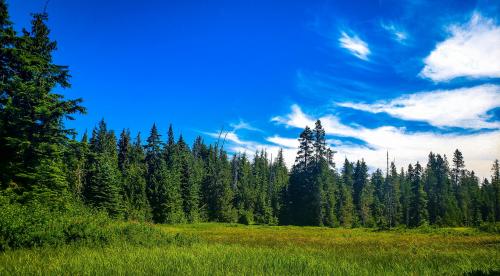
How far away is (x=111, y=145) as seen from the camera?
90000 mm

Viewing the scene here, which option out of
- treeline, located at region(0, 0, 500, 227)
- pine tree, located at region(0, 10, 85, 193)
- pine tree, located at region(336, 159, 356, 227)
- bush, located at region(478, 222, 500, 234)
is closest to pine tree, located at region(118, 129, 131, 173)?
treeline, located at region(0, 0, 500, 227)

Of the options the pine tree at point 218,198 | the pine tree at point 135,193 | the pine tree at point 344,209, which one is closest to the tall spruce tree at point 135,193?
the pine tree at point 135,193

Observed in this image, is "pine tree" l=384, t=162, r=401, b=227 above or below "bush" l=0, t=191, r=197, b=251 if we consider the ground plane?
above

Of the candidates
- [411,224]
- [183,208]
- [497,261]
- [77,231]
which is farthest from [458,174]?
[77,231]

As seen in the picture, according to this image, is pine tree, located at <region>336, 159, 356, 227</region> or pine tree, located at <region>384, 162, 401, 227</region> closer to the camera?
pine tree, located at <region>336, 159, 356, 227</region>

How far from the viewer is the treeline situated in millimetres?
25172

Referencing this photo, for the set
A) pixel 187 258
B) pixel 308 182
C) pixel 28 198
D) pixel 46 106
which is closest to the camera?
pixel 187 258

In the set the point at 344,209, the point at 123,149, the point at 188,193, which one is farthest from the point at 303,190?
the point at 123,149

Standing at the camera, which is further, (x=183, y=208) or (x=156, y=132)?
(x=156, y=132)

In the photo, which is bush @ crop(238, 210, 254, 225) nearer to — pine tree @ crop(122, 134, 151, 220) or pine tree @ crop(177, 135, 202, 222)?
pine tree @ crop(177, 135, 202, 222)

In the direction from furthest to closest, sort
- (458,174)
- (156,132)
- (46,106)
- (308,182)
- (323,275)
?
(458,174)
(156,132)
(308,182)
(46,106)
(323,275)

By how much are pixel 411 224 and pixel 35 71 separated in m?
77.5

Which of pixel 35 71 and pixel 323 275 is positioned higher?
pixel 35 71

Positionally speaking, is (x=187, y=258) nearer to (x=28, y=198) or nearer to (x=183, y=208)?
(x=28, y=198)
